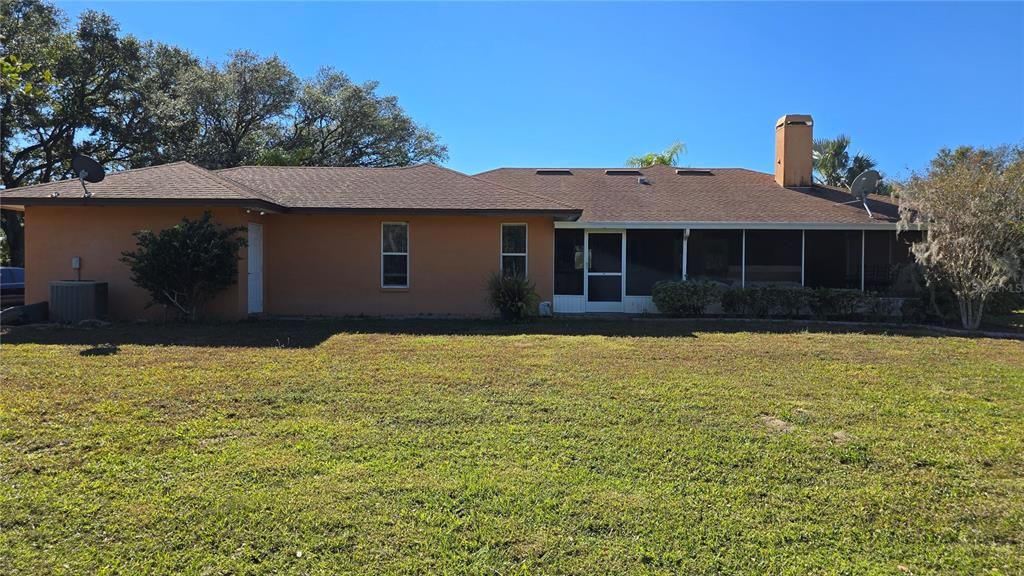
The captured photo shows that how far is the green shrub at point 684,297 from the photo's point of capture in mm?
13586

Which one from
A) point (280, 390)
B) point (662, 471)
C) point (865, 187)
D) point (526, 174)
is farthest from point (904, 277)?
point (280, 390)

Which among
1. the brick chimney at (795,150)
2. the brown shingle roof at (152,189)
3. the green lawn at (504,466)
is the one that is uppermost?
the brick chimney at (795,150)

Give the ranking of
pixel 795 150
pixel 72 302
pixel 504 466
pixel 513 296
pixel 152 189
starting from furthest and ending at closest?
pixel 795 150 < pixel 513 296 < pixel 152 189 < pixel 72 302 < pixel 504 466

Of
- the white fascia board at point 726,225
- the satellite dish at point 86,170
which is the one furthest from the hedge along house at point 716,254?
the satellite dish at point 86,170

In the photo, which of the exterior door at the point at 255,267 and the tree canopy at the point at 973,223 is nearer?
the tree canopy at the point at 973,223

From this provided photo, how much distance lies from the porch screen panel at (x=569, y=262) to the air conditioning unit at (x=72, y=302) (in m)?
9.73

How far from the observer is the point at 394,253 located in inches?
539

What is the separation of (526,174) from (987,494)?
51.3 feet

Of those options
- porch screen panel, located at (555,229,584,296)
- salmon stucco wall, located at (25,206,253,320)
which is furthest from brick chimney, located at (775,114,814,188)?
salmon stucco wall, located at (25,206,253,320)

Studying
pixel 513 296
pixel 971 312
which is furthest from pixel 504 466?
pixel 971 312

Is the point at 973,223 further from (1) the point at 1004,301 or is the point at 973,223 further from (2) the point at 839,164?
(2) the point at 839,164

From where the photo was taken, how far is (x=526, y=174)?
1862 centimetres

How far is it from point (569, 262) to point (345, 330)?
5.85 meters

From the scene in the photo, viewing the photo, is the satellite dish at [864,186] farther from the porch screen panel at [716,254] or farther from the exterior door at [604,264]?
the exterior door at [604,264]
